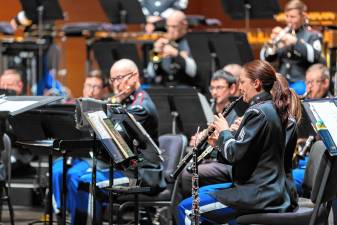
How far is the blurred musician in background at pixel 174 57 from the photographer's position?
382 inches

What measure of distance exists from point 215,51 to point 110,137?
172 inches

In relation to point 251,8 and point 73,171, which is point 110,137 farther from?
point 251,8

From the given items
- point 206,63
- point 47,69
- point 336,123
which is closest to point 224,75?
point 206,63

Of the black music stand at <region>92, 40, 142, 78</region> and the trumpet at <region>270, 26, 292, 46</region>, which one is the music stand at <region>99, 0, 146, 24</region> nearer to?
the black music stand at <region>92, 40, 142, 78</region>

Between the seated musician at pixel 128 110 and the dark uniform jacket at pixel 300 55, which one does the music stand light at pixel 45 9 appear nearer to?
the dark uniform jacket at pixel 300 55

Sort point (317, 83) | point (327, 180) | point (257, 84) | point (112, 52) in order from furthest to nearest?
point (112, 52)
point (317, 83)
point (257, 84)
point (327, 180)

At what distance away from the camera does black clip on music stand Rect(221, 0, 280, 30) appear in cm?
1031

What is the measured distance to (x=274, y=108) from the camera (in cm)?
568

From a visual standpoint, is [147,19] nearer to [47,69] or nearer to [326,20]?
[47,69]

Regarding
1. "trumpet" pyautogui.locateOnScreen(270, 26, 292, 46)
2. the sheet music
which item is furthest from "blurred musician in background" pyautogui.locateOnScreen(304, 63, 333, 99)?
the sheet music

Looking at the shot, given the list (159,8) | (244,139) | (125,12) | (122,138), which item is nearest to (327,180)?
(244,139)

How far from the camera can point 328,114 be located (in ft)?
17.7

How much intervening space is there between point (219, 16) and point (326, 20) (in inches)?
183

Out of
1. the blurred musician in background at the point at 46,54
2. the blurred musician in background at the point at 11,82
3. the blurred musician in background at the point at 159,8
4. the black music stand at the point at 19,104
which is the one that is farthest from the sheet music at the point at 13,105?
the blurred musician in background at the point at 159,8
